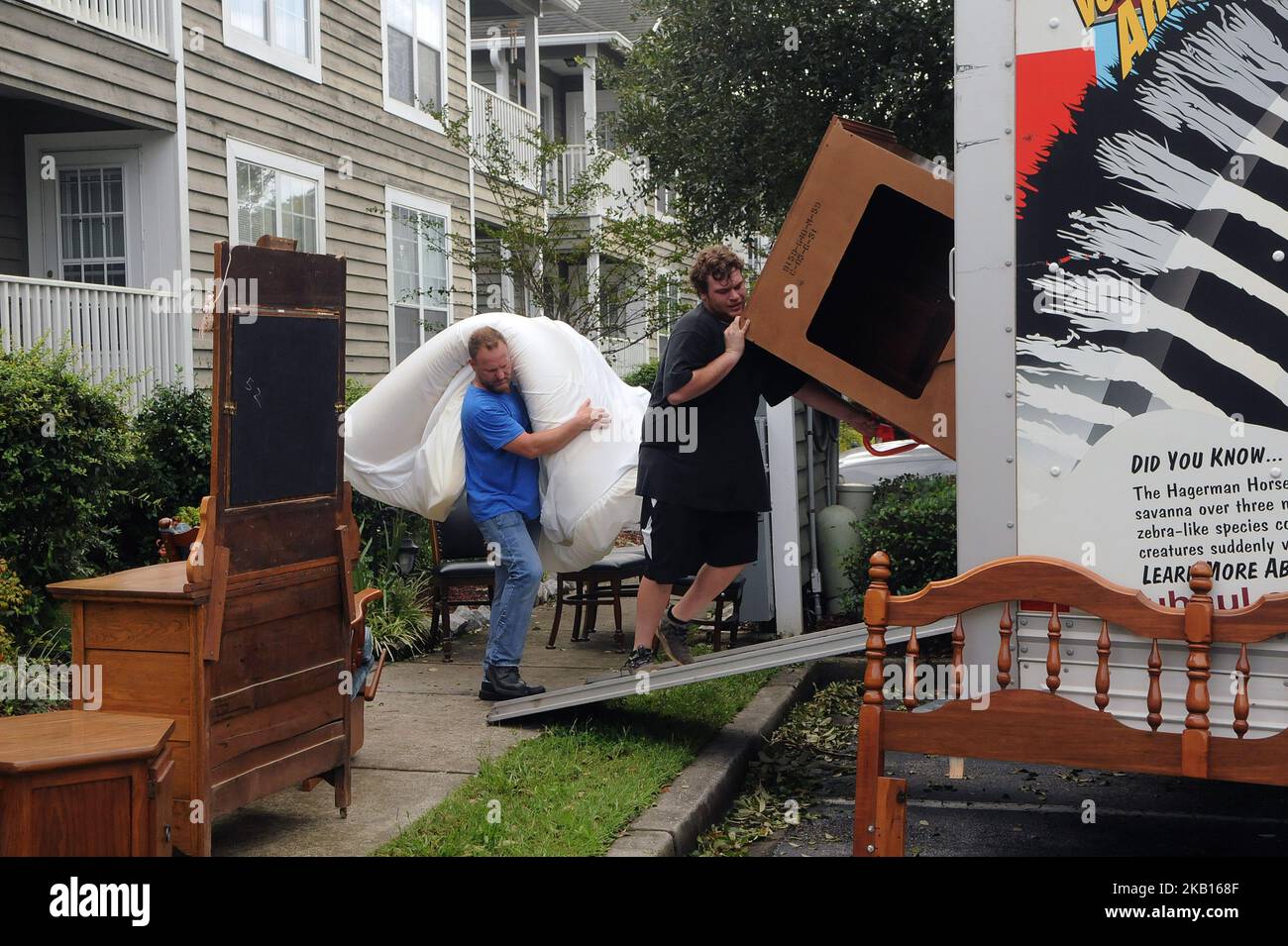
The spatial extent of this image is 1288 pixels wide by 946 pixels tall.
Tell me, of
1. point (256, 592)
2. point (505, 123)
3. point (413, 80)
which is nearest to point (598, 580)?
point (256, 592)

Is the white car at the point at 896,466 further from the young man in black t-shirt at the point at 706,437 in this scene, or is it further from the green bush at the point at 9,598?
the green bush at the point at 9,598

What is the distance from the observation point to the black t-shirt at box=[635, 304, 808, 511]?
570 cm

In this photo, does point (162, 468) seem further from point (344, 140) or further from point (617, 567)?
point (344, 140)

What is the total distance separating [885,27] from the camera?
35.9 feet

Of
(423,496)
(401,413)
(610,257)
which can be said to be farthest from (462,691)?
(610,257)

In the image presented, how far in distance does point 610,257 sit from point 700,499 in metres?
9.88

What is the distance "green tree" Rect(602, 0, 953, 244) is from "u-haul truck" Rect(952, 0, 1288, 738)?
766 centimetres

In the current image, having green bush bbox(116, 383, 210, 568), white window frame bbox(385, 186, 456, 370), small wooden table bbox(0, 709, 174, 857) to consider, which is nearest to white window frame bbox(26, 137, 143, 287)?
green bush bbox(116, 383, 210, 568)

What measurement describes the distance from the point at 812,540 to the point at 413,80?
8.84 meters

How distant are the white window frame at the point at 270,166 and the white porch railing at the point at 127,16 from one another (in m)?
1.12

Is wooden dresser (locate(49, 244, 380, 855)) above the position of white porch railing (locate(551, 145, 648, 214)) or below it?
below

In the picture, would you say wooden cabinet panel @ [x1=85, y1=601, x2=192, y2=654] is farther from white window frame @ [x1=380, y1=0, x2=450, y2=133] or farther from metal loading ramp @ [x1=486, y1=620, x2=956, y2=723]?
white window frame @ [x1=380, y1=0, x2=450, y2=133]

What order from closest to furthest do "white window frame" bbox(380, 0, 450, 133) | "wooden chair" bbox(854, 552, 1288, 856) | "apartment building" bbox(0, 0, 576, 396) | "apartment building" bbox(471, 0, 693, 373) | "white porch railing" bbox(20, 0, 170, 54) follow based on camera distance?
1. "wooden chair" bbox(854, 552, 1288, 856)
2. "white porch railing" bbox(20, 0, 170, 54)
3. "apartment building" bbox(0, 0, 576, 396)
4. "white window frame" bbox(380, 0, 450, 133)
5. "apartment building" bbox(471, 0, 693, 373)
